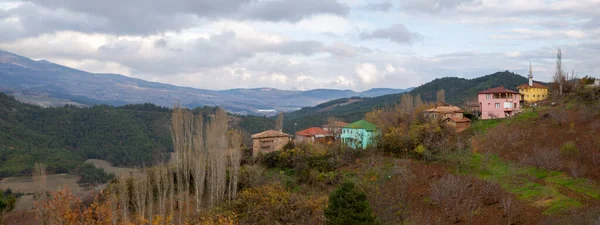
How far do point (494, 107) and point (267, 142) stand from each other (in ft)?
66.4

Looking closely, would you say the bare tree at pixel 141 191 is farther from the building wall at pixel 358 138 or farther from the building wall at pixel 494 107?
the building wall at pixel 494 107

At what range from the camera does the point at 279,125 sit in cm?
4691

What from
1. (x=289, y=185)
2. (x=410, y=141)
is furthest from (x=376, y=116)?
(x=289, y=185)

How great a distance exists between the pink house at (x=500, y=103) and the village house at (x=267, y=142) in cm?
1797

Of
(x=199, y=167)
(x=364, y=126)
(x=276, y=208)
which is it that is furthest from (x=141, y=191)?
(x=364, y=126)

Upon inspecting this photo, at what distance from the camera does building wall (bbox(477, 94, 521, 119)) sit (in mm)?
39406

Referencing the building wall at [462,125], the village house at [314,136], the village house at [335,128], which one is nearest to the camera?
the building wall at [462,125]

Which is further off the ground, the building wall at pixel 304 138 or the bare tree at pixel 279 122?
the bare tree at pixel 279 122

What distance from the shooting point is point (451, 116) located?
37094mm

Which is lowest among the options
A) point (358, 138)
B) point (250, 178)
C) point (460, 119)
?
point (250, 178)

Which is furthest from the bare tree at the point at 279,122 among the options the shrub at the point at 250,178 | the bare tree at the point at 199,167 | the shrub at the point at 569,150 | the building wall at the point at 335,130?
the shrub at the point at 569,150

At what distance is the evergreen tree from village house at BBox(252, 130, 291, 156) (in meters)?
22.6

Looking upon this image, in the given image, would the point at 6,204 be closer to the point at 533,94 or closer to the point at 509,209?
the point at 509,209

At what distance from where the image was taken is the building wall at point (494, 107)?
129ft
